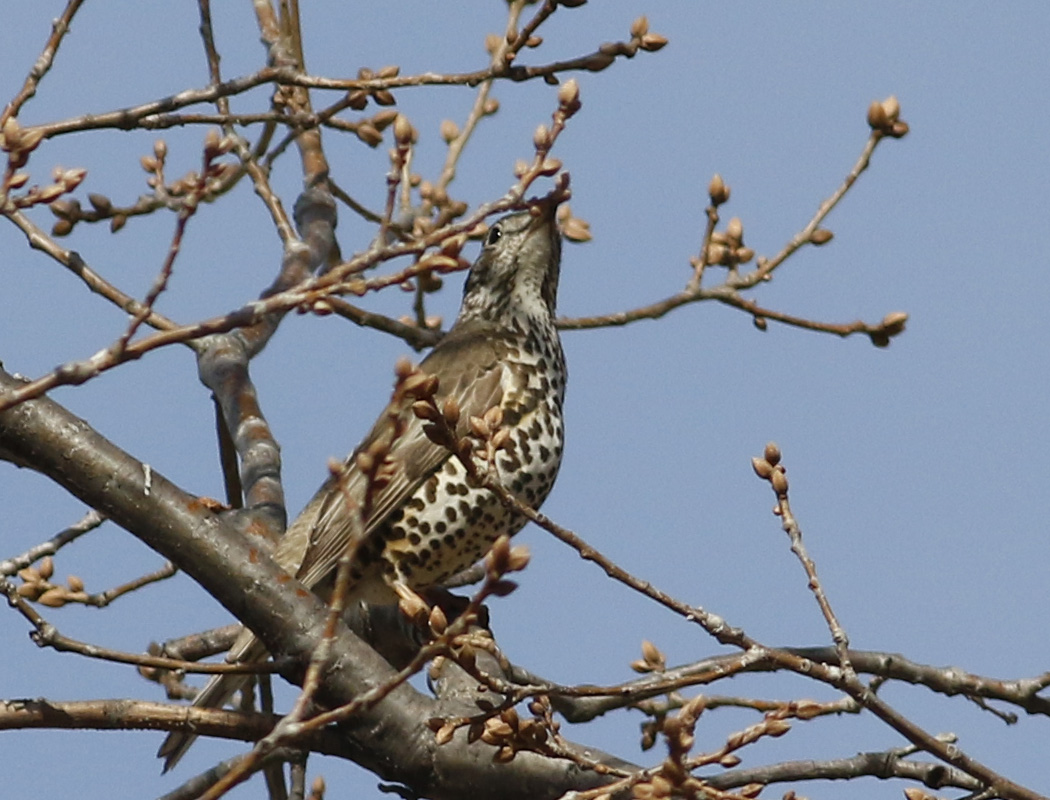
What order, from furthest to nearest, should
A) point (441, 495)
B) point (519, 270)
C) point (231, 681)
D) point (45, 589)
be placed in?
point (519, 270) → point (441, 495) → point (231, 681) → point (45, 589)

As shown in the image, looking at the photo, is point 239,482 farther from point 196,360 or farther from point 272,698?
point 272,698

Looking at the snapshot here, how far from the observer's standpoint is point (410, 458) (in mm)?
5496

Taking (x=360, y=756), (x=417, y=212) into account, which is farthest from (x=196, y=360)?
(x=360, y=756)

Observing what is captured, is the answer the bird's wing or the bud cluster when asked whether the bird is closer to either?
the bird's wing

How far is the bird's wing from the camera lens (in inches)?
208

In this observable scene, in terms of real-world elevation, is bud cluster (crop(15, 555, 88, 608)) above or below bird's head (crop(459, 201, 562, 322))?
below

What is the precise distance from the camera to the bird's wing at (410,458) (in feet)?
17.3

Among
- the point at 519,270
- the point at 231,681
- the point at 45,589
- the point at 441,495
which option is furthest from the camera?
the point at 519,270

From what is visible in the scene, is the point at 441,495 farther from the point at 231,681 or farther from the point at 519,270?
the point at 519,270

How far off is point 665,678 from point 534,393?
8.61ft

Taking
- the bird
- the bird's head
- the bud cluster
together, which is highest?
the bird's head

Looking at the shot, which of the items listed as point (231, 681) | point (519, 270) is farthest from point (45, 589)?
point (519, 270)

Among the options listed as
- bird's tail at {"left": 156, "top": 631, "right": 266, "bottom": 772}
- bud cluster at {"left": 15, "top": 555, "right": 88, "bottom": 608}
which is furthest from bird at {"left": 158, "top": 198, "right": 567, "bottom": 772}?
bud cluster at {"left": 15, "top": 555, "right": 88, "bottom": 608}

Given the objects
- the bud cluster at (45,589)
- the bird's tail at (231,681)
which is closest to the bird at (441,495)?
the bird's tail at (231,681)
